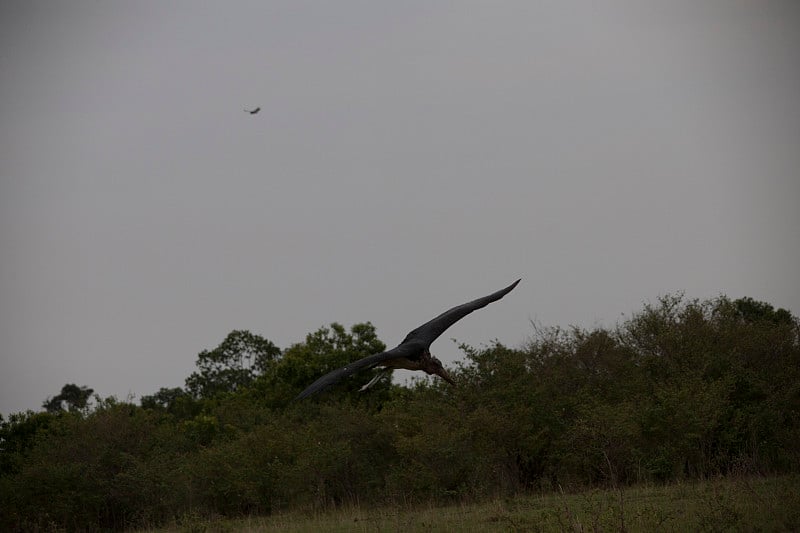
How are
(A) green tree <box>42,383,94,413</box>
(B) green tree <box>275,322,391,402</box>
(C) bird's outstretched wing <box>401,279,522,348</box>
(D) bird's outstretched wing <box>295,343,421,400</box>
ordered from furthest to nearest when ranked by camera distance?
1. (A) green tree <box>42,383,94,413</box>
2. (B) green tree <box>275,322,391,402</box>
3. (C) bird's outstretched wing <box>401,279,522,348</box>
4. (D) bird's outstretched wing <box>295,343,421,400</box>

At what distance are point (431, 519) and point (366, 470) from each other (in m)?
8.15

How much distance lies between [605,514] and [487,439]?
29.0 feet

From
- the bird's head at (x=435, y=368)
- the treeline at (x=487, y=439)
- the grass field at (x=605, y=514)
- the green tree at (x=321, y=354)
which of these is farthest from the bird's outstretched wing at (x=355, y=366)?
the green tree at (x=321, y=354)

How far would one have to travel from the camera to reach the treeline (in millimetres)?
22188

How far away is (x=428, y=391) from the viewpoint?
2564 centimetres

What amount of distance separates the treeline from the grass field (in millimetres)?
1782

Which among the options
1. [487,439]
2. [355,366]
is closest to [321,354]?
[487,439]

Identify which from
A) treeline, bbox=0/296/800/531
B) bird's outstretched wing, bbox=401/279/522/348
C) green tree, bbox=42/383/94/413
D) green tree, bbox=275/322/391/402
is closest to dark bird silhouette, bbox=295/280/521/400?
bird's outstretched wing, bbox=401/279/522/348

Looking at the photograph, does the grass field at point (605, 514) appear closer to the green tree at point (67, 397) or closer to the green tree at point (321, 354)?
the green tree at point (321, 354)

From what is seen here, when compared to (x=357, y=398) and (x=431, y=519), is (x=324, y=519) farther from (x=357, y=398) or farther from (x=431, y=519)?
(x=357, y=398)

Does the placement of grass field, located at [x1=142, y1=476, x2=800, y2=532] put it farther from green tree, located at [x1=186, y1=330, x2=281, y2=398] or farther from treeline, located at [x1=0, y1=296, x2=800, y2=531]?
green tree, located at [x1=186, y1=330, x2=281, y2=398]

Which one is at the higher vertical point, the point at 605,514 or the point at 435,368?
the point at 435,368

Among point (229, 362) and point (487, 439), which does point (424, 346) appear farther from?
point (229, 362)

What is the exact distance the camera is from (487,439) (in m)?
23.3
